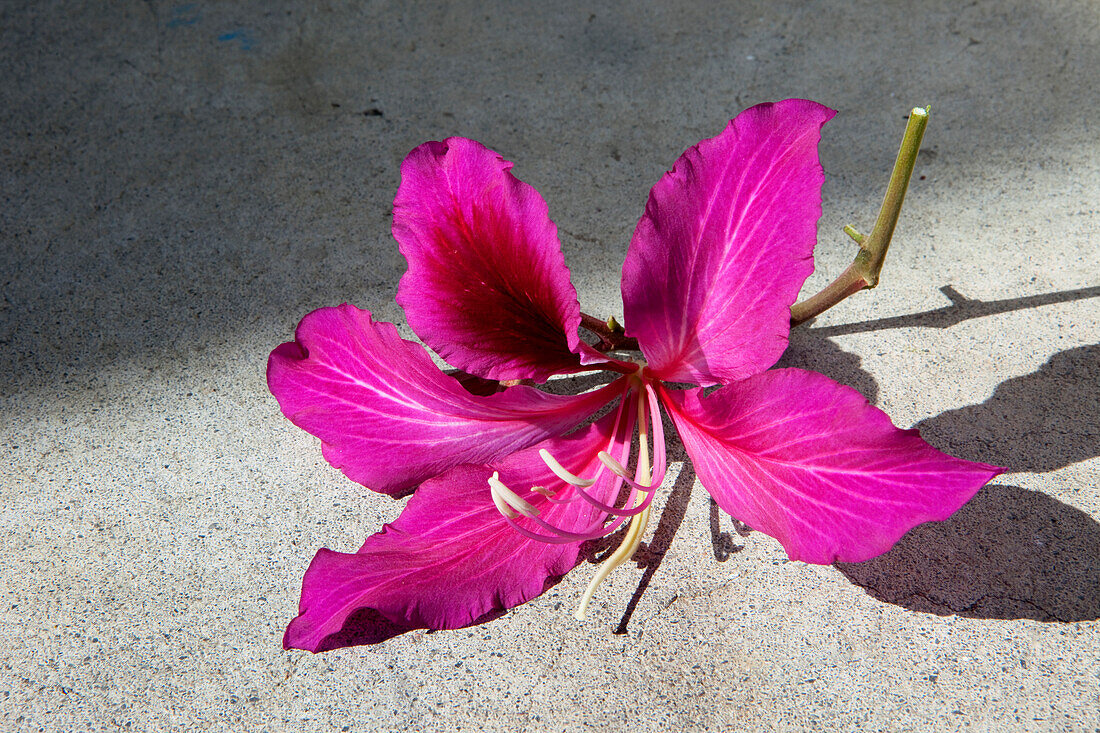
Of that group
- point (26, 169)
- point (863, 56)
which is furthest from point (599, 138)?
point (26, 169)

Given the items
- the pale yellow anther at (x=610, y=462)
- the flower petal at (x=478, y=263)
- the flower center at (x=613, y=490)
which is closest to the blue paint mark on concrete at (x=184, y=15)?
the flower petal at (x=478, y=263)

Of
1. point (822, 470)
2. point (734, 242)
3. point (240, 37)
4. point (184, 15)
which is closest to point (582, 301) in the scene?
point (734, 242)

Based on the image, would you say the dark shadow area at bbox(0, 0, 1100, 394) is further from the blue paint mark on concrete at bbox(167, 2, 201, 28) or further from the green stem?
the green stem

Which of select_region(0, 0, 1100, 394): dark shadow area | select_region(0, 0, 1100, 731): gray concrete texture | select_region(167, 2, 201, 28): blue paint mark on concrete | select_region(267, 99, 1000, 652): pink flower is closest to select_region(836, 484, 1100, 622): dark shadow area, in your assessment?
select_region(0, 0, 1100, 731): gray concrete texture

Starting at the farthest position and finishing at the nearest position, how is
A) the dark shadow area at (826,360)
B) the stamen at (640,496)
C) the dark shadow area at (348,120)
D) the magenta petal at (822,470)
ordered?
the dark shadow area at (348,120) < the dark shadow area at (826,360) < the stamen at (640,496) < the magenta petal at (822,470)

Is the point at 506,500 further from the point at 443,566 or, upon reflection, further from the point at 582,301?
the point at 582,301

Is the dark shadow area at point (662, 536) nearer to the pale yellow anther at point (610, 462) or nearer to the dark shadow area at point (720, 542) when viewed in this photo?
the dark shadow area at point (720, 542)

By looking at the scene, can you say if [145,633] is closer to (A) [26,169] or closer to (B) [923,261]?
(A) [26,169]
